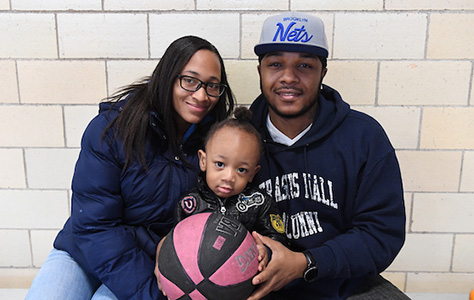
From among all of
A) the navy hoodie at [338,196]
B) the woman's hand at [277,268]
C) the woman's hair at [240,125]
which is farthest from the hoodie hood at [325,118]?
the woman's hand at [277,268]

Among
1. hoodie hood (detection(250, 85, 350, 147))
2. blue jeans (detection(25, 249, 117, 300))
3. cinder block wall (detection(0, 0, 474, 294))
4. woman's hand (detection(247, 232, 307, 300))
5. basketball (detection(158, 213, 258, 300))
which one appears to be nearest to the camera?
basketball (detection(158, 213, 258, 300))

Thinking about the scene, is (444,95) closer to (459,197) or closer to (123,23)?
(459,197)

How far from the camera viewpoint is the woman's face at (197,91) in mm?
1347

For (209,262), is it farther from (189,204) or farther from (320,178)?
(320,178)

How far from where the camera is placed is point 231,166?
129 centimetres

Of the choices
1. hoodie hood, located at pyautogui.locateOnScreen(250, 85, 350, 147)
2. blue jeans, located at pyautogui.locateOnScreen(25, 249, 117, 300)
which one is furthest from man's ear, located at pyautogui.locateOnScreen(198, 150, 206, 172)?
blue jeans, located at pyautogui.locateOnScreen(25, 249, 117, 300)

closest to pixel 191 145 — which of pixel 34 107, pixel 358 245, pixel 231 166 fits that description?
pixel 231 166

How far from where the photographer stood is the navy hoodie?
4.28 ft

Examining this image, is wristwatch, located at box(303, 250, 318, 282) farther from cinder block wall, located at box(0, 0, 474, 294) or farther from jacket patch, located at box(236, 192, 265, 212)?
cinder block wall, located at box(0, 0, 474, 294)

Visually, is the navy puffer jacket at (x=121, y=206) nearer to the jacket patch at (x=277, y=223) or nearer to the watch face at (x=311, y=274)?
the jacket patch at (x=277, y=223)

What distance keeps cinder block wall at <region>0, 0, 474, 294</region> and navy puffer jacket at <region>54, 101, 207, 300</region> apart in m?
0.63

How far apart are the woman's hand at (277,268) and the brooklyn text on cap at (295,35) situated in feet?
2.14

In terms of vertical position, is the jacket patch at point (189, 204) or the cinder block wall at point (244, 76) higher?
the cinder block wall at point (244, 76)

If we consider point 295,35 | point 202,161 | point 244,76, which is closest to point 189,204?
point 202,161
